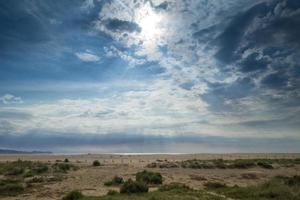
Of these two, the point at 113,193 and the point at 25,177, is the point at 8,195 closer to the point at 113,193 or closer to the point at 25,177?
the point at 113,193

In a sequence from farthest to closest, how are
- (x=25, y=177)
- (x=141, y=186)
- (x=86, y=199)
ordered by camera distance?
(x=25, y=177)
(x=141, y=186)
(x=86, y=199)

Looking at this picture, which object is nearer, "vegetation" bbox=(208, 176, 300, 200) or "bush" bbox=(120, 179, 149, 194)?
"vegetation" bbox=(208, 176, 300, 200)

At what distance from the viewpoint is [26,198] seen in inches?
850

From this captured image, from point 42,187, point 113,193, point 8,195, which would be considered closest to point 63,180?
point 42,187

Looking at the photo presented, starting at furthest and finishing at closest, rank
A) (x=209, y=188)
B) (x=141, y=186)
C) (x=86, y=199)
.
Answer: (x=209, y=188) → (x=141, y=186) → (x=86, y=199)

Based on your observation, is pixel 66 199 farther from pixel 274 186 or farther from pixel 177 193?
pixel 274 186

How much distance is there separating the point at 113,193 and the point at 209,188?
906 centimetres

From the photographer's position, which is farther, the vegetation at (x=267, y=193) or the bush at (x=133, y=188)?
the bush at (x=133, y=188)

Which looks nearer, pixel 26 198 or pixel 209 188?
pixel 26 198

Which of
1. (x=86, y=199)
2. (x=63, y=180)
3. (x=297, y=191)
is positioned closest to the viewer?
(x=86, y=199)

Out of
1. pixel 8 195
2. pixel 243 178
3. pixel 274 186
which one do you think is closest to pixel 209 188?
pixel 274 186

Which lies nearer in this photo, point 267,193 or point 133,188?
point 267,193

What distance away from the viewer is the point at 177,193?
2009 centimetres

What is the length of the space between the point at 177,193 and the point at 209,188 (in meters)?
6.76
